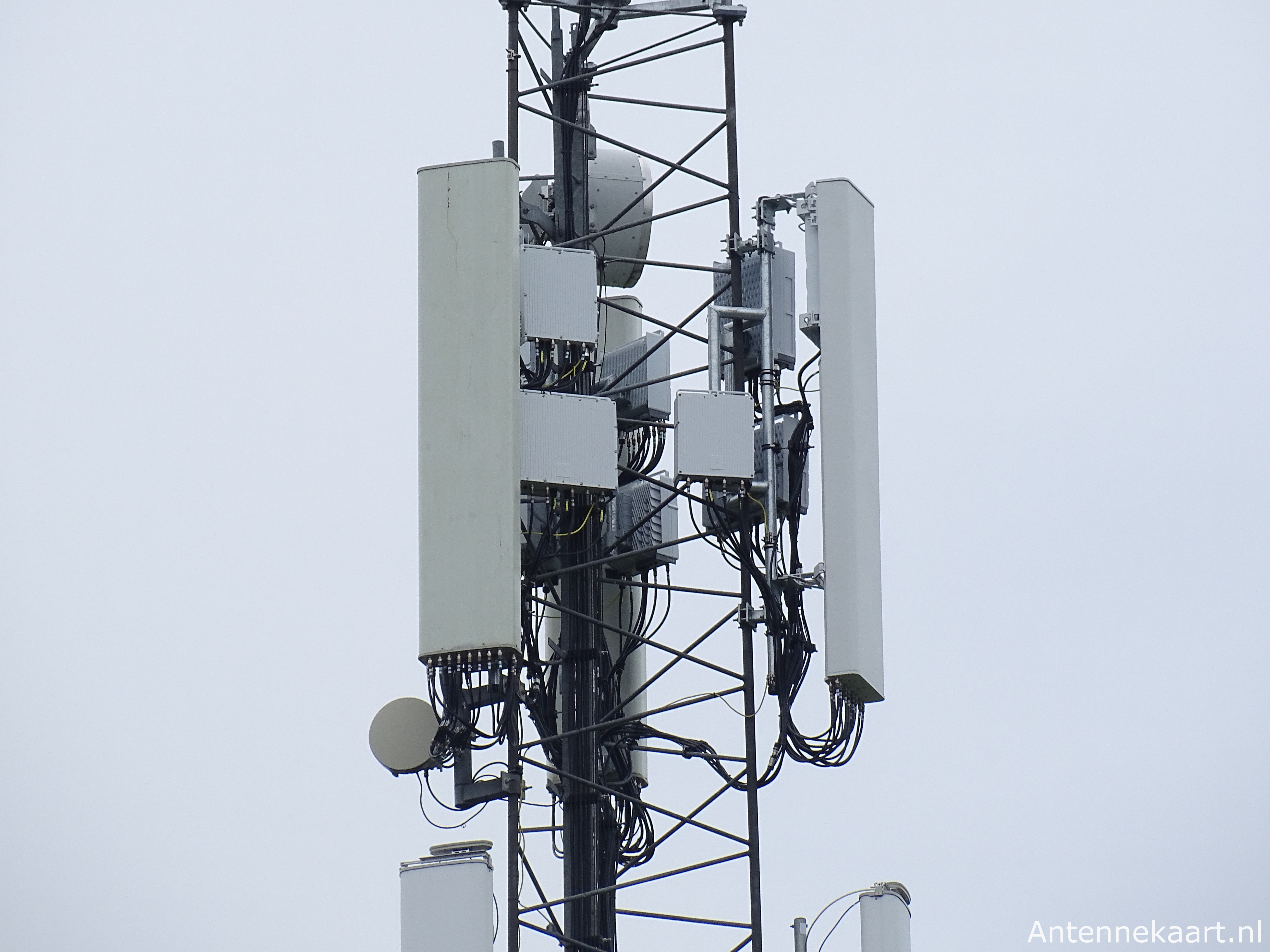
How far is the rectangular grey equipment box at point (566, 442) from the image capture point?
28.0m

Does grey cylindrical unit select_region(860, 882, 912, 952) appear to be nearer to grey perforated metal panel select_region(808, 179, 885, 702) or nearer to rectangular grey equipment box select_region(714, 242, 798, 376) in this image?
grey perforated metal panel select_region(808, 179, 885, 702)

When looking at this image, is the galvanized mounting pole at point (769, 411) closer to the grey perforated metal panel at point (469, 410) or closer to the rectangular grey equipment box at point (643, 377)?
the rectangular grey equipment box at point (643, 377)

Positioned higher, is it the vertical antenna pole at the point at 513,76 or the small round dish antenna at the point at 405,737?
the vertical antenna pole at the point at 513,76

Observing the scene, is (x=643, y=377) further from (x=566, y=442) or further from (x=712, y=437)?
(x=566, y=442)

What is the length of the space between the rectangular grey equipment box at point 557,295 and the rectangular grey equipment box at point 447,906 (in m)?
4.85

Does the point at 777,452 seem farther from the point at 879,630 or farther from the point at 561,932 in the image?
the point at 561,932

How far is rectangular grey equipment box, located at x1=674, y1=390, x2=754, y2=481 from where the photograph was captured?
94.4 ft

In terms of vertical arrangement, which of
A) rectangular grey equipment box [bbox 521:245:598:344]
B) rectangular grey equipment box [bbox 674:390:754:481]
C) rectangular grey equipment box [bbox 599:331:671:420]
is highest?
rectangular grey equipment box [bbox 521:245:598:344]

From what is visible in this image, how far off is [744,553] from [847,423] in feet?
4.99

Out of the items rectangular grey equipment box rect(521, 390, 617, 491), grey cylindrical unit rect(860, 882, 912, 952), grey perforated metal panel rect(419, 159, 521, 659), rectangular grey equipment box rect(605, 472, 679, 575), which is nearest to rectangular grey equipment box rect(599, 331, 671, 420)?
rectangular grey equipment box rect(605, 472, 679, 575)

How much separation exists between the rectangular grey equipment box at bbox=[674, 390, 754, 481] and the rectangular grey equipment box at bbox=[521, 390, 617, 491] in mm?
719

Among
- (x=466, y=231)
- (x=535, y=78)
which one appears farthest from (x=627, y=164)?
(x=466, y=231)

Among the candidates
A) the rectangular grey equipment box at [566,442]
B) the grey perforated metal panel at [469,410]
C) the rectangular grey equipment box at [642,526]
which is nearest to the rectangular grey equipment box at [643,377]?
the rectangular grey equipment box at [642,526]

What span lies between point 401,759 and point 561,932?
7.42 ft
